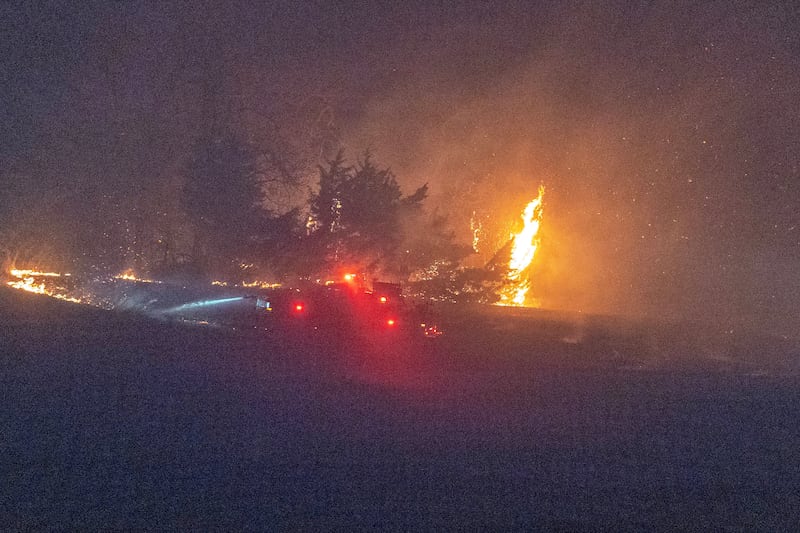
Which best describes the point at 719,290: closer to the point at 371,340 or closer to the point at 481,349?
the point at 481,349

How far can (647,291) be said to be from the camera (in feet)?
155

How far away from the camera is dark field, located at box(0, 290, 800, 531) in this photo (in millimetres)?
6883

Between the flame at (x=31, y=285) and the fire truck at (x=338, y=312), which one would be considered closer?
the fire truck at (x=338, y=312)

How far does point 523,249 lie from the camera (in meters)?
37.3

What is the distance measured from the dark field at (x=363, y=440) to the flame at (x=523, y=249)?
18342 mm

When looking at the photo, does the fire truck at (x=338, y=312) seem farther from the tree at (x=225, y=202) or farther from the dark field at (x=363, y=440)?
the tree at (x=225, y=202)

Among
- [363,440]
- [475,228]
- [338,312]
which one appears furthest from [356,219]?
[363,440]

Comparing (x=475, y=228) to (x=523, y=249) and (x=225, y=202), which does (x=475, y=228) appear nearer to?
(x=523, y=249)

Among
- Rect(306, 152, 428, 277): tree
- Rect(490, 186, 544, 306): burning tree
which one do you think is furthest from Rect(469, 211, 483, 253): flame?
Rect(306, 152, 428, 277): tree

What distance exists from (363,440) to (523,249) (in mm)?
28625

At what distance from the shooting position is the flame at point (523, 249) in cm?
3628

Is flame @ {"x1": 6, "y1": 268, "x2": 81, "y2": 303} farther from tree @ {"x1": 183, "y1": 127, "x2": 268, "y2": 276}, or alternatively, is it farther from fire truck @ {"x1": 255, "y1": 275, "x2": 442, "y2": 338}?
fire truck @ {"x1": 255, "y1": 275, "x2": 442, "y2": 338}

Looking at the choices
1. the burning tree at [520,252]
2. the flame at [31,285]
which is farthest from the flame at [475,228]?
the flame at [31,285]

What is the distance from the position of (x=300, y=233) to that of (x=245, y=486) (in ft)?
90.5
